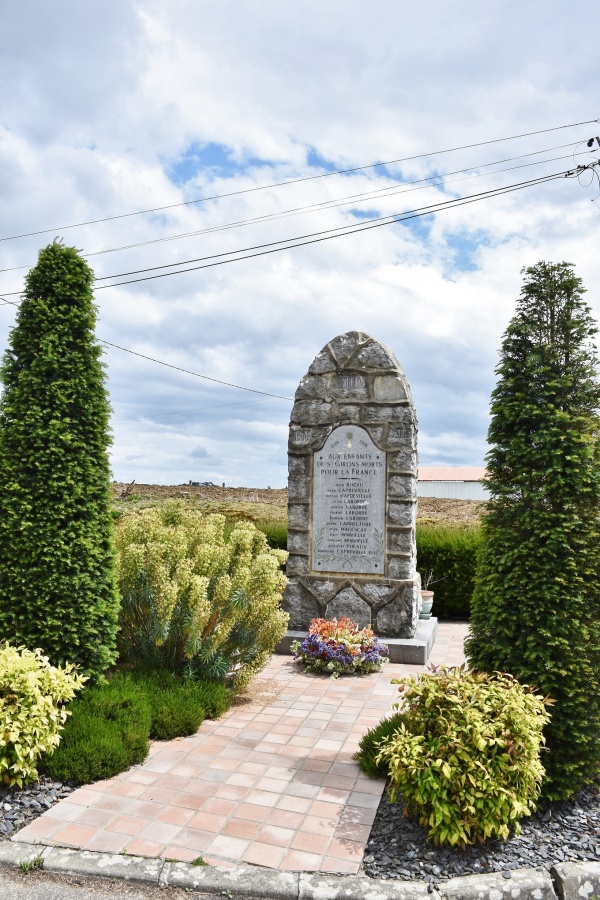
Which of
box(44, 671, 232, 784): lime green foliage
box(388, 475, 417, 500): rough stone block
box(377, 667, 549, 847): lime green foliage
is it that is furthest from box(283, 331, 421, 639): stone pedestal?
box(377, 667, 549, 847): lime green foliage

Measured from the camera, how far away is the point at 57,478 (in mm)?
4668

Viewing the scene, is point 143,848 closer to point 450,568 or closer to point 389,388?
point 389,388

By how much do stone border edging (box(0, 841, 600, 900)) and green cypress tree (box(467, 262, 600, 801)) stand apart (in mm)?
620

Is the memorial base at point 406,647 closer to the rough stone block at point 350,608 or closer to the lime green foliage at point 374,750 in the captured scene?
the rough stone block at point 350,608

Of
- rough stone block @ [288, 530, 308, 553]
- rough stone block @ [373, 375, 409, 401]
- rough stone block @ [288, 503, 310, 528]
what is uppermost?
rough stone block @ [373, 375, 409, 401]

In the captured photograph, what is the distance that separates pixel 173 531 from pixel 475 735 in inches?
127

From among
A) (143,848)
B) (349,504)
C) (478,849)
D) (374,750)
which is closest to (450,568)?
(349,504)

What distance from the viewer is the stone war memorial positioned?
24.3ft

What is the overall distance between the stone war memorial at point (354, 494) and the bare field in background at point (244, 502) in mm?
4700

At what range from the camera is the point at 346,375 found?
25.1 feet

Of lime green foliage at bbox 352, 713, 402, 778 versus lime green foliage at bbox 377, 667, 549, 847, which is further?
lime green foliage at bbox 352, 713, 402, 778

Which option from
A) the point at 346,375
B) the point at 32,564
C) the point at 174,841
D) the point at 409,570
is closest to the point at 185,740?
the point at 174,841

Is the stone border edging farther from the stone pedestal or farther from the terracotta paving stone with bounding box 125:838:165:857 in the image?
the stone pedestal

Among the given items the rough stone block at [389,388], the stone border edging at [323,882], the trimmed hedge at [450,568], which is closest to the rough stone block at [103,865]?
the stone border edging at [323,882]
